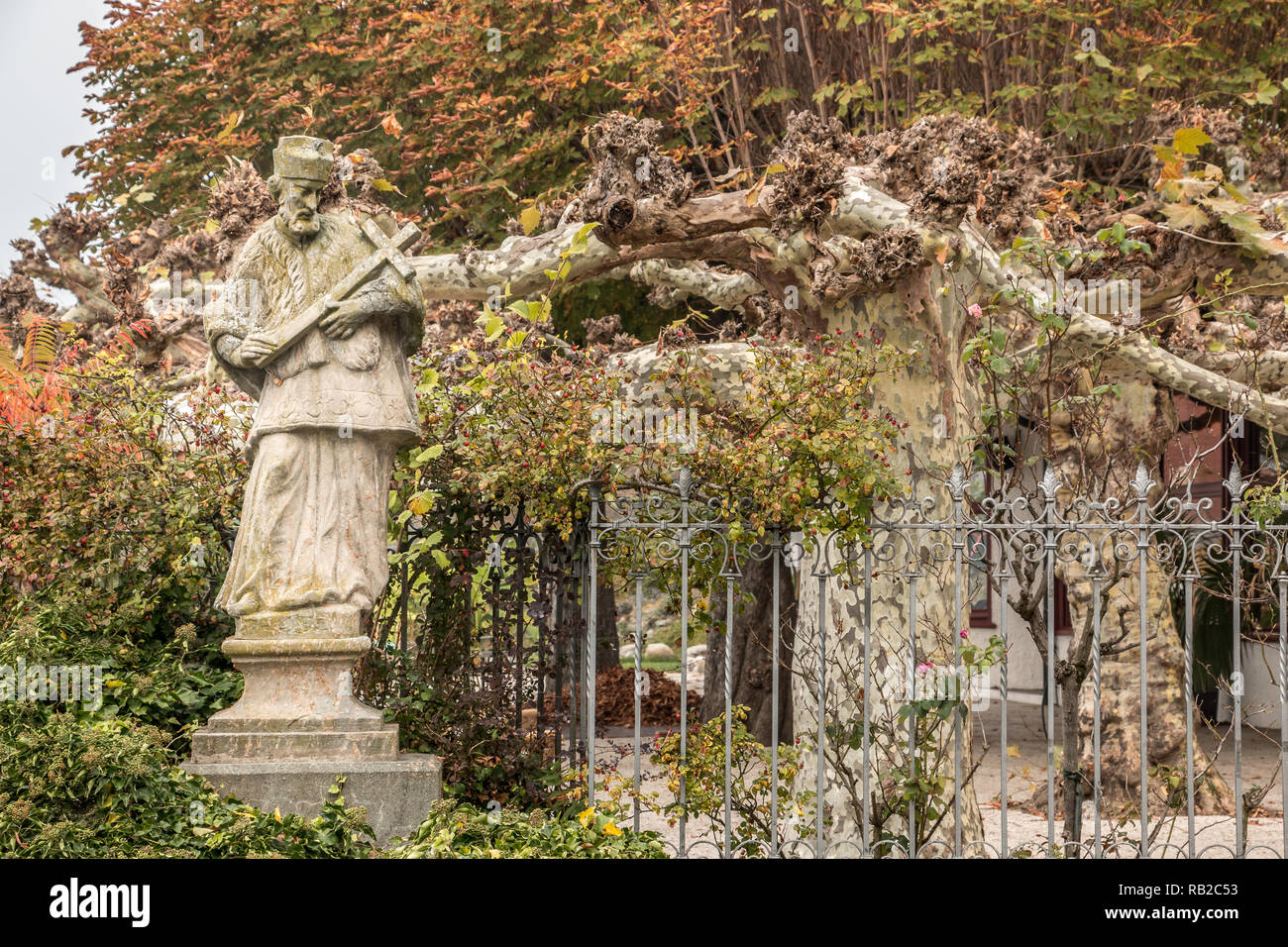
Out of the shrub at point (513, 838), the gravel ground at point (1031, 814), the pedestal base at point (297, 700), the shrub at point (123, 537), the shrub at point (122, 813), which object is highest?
the shrub at point (123, 537)

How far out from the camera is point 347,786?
593 cm

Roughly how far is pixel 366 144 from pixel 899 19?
19.6ft

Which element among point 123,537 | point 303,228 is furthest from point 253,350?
point 123,537

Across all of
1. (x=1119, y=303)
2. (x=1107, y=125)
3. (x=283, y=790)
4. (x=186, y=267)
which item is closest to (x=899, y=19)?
(x=1107, y=125)

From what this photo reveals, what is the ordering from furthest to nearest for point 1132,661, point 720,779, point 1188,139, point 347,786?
point 1132,661
point 720,779
point 347,786
point 1188,139

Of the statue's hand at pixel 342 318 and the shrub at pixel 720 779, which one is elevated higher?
the statue's hand at pixel 342 318

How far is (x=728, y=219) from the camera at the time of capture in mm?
8109

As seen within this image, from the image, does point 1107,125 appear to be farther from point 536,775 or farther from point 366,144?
point 536,775

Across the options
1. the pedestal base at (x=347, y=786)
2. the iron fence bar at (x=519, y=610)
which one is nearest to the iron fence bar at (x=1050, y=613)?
the iron fence bar at (x=519, y=610)

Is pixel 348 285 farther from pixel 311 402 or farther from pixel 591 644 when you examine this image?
pixel 591 644

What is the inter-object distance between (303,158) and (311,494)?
1558mm

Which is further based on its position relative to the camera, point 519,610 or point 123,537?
point 123,537

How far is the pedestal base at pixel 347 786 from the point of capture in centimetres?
586

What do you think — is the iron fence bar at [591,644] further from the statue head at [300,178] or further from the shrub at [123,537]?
the shrub at [123,537]
